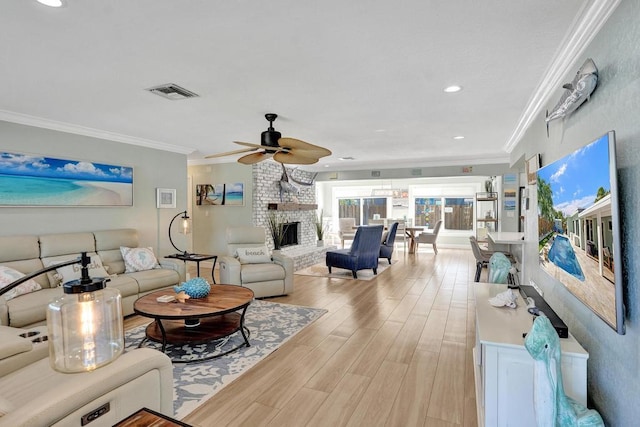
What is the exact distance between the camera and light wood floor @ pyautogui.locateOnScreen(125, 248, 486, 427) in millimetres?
2170

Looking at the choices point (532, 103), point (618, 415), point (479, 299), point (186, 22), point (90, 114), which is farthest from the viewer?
point (90, 114)

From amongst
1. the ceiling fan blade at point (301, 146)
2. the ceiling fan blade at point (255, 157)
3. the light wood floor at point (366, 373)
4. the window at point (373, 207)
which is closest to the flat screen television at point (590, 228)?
the light wood floor at point (366, 373)

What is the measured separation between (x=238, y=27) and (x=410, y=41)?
104 centimetres

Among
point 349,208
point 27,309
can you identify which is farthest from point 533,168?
point 349,208

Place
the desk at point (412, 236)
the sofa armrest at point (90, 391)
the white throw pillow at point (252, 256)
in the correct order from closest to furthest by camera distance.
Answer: the sofa armrest at point (90, 391) < the white throw pillow at point (252, 256) < the desk at point (412, 236)

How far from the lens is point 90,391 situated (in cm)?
142

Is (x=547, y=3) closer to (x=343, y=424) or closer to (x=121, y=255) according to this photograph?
(x=343, y=424)

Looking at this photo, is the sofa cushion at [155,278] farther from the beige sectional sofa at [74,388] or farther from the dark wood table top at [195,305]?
the beige sectional sofa at [74,388]

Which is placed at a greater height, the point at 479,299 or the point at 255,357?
the point at 479,299

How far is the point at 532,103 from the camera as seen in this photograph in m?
3.23

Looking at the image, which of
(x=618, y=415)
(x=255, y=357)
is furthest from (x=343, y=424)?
(x=618, y=415)

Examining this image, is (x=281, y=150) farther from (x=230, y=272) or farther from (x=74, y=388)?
(x=74, y=388)

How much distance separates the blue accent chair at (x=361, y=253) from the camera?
20.2 feet

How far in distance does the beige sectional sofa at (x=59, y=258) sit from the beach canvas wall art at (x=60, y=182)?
1.46ft
